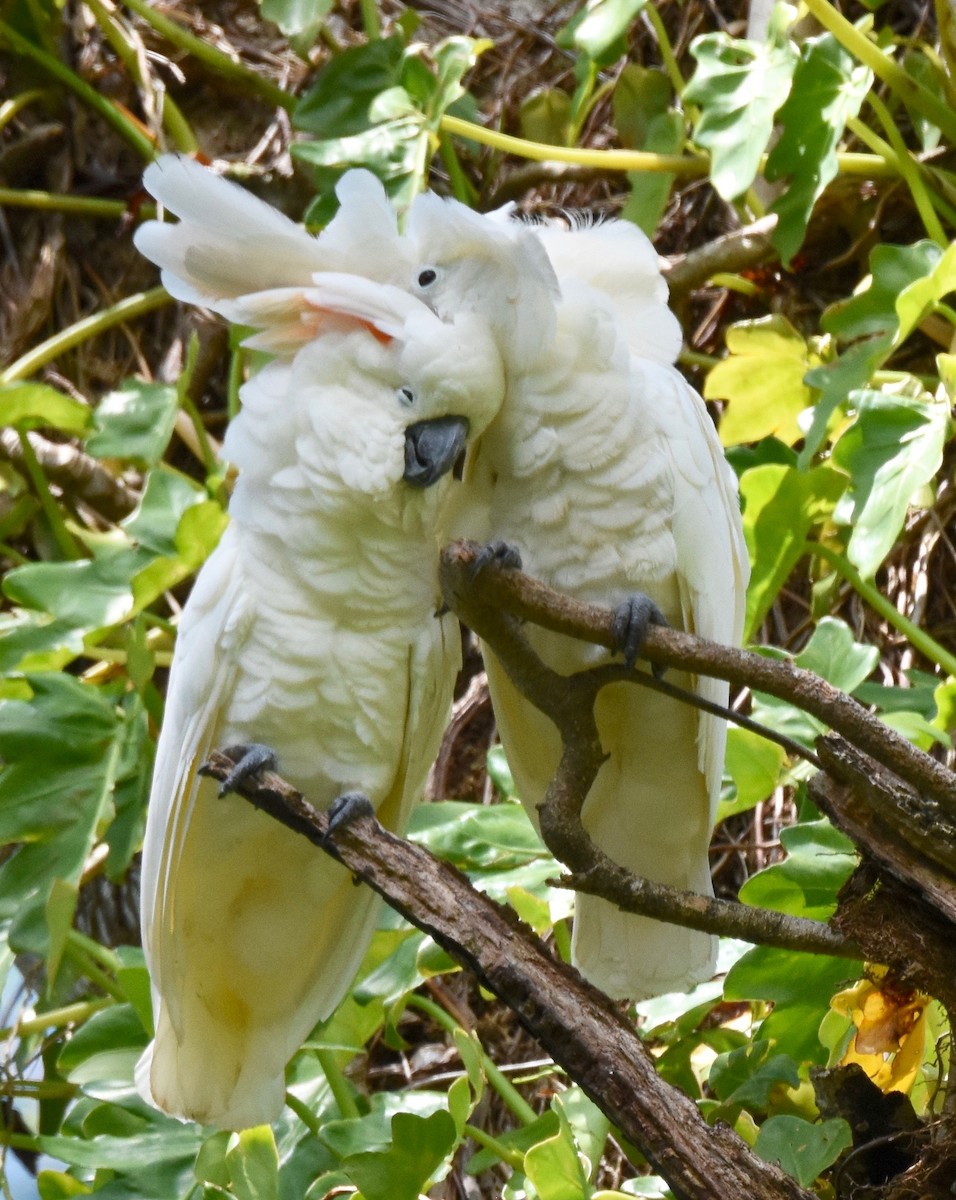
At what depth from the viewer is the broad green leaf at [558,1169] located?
1.69 metres

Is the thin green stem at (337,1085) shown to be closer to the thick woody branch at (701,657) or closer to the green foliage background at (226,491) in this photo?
the green foliage background at (226,491)

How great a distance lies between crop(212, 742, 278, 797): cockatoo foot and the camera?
1.83 m

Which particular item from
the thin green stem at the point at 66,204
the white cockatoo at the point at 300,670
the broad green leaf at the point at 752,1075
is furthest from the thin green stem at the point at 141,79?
the broad green leaf at the point at 752,1075

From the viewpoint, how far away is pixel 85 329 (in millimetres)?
3385

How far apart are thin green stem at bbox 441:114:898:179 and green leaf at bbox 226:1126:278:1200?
1917 millimetres

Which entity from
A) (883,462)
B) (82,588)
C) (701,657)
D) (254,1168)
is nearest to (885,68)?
(883,462)

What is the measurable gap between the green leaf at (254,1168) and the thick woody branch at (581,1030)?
0.65 metres

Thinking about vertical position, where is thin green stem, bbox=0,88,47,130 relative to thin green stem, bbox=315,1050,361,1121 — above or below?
above

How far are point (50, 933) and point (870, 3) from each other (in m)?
2.30

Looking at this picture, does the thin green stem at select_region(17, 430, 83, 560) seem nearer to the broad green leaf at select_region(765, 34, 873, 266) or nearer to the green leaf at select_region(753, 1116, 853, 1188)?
the broad green leaf at select_region(765, 34, 873, 266)

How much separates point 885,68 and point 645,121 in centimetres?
73

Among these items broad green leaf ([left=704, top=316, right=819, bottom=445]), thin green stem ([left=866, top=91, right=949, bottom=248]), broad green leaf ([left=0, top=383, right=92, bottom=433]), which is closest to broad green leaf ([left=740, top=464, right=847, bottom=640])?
broad green leaf ([left=704, top=316, right=819, bottom=445])

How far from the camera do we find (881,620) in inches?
118

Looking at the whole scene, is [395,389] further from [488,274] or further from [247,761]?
[247,761]
